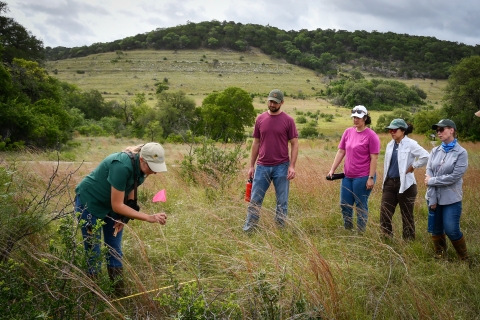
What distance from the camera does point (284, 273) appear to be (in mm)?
2260

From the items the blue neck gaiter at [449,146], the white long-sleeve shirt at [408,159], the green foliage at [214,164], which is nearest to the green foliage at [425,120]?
the green foliage at [214,164]

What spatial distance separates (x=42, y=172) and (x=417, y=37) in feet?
Answer: 416

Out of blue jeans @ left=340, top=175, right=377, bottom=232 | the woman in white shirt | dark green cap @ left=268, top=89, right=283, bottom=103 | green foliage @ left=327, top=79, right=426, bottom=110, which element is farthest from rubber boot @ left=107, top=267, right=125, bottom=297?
green foliage @ left=327, top=79, right=426, bottom=110

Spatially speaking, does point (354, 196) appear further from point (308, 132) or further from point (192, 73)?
point (192, 73)

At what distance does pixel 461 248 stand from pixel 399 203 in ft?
2.64

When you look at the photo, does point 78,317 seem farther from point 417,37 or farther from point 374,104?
point 417,37

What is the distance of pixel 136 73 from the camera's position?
274ft

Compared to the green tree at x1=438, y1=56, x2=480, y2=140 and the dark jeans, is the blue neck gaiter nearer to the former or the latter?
the dark jeans

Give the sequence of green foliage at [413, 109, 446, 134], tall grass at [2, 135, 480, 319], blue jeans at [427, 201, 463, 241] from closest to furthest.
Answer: tall grass at [2, 135, 480, 319] < blue jeans at [427, 201, 463, 241] < green foliage at [413, 109, 446, 134]

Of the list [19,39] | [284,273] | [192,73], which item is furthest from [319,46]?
A: [284,273]

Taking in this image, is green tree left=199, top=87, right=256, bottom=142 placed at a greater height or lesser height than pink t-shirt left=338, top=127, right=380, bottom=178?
lesser

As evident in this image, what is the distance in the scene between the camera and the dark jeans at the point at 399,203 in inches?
166

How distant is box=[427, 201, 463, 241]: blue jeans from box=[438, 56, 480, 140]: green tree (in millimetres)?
27415

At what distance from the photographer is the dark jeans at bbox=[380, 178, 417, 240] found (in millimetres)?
4207
